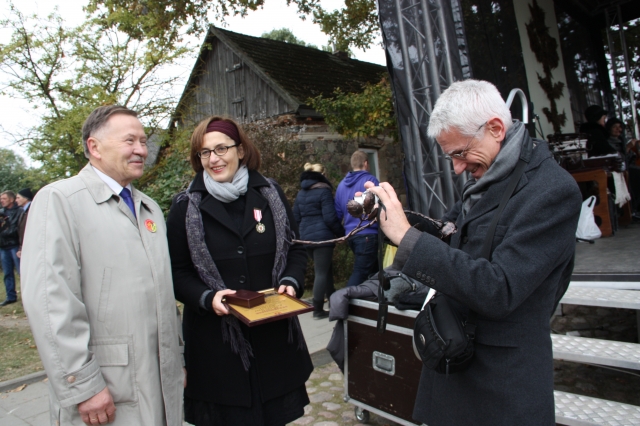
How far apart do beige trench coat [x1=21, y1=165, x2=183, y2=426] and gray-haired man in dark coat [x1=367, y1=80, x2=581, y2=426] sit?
984mm

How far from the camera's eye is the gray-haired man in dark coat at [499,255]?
141cm

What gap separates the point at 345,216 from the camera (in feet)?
19.9

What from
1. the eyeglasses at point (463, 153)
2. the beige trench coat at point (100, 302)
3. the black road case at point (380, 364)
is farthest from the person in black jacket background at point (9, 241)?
the eyeglasses at point (463, 153)

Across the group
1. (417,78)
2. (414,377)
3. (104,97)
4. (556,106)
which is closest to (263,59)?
(104,97)

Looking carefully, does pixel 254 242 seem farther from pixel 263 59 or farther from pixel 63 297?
pixel 263 59

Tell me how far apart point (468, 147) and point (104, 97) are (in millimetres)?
8374

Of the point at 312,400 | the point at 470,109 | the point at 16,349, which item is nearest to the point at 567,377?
the point at 312,400

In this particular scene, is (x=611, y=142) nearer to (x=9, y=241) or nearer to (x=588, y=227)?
(x=588, y=227)

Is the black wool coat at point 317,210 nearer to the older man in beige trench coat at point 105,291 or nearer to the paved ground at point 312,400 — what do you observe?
the paved ground at point 312,400

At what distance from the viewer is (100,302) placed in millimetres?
1756

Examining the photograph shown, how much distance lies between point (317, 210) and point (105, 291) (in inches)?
171

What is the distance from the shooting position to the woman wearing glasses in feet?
7.14

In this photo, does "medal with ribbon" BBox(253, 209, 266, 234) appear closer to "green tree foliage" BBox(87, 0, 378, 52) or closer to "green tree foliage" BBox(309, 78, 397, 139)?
"green tree foliage" BBox(309, 78, 397, 139)

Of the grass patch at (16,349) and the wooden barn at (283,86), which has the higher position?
the wooden barn at (283,86)
